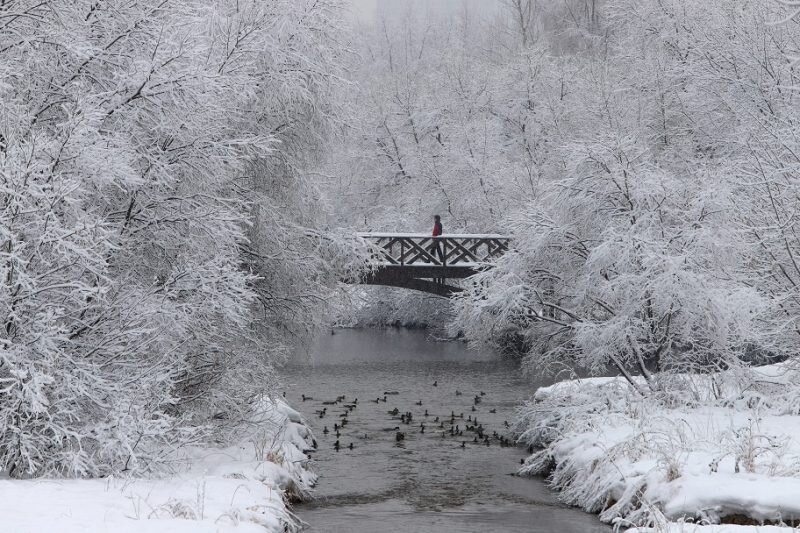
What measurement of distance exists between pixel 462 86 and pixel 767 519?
30612 mm

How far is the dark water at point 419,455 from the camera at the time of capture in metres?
11.5

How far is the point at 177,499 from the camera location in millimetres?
8438

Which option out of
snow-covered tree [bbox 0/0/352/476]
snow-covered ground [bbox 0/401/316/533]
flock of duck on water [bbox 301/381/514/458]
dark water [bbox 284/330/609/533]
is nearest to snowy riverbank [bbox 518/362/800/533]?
dark water [bbox 284/330/609/533]

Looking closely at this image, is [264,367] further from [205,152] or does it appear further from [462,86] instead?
[462,86]

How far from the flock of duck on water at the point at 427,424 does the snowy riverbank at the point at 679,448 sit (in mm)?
898

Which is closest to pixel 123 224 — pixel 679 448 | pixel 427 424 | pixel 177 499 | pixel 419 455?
pixel 177 499

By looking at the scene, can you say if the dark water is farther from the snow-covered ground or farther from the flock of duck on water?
the snow-covered ground

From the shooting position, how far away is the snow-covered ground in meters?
7.24

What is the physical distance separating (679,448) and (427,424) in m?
8.43

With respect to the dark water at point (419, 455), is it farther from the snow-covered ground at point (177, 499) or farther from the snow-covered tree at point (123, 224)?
the snow-covered tree at point (123, 224)

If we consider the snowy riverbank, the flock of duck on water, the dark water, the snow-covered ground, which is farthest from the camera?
the flock of duck on water

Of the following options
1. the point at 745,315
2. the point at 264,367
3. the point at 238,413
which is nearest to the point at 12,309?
the point at 238,413

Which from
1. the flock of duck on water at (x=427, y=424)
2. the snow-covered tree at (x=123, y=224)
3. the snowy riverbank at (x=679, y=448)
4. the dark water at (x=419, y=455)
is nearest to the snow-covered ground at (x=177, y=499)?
the snow-covered tree at (x=123, y=224)

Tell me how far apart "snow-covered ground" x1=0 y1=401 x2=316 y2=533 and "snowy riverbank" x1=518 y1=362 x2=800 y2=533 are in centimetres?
344
